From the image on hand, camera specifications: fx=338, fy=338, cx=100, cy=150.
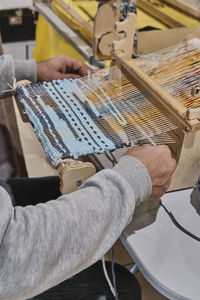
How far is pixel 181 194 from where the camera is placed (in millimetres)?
962

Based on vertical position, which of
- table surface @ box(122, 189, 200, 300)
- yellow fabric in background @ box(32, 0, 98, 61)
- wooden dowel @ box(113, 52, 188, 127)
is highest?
wooden dowel @ box(113, 52, 188, 127)

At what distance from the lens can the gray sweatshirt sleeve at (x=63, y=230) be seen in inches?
23.6

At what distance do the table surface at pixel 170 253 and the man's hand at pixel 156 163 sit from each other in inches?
4.2

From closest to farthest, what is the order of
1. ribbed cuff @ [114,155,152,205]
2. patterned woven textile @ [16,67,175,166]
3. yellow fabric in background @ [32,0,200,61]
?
ribbed cuff @ [114,155,152,205] < patterned woven textile @ [16,67,175,166] < yellow fabric in background @ [32,0,200,61]

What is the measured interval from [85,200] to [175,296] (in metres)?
0.29

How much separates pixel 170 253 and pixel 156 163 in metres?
0.22

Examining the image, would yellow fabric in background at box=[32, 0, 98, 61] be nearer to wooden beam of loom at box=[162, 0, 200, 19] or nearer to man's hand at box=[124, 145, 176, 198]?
wooden beam of loom at box=[162, 0, 200, 19]

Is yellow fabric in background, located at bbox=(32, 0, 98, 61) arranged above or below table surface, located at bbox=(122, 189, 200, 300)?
above

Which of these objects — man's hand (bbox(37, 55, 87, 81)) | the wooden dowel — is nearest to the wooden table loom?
the wooden dowel

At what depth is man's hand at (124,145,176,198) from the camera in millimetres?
777

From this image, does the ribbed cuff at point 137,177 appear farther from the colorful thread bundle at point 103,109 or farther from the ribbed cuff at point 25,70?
the ribbed cuff at point 25,70

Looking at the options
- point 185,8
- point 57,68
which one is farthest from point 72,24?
point 57,68

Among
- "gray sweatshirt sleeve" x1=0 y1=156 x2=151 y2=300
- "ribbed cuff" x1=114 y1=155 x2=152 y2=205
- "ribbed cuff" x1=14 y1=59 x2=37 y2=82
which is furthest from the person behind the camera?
"ribbed cuff" x1=14 y1=59 x2=37 y2=82

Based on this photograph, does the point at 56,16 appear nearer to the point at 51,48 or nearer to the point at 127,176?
the point at 51,48
